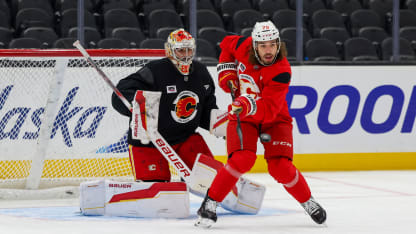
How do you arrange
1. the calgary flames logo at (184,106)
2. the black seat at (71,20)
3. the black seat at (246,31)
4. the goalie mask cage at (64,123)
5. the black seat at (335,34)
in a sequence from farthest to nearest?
1. the black seat at (335,34)
2. the black seat at (246,31)
3. the black seat at (71,20)
4. the goalie mask cage at (64,123)
5. the calgary flames logo at (184,106)

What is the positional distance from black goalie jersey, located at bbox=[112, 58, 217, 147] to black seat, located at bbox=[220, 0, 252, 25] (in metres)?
3.64

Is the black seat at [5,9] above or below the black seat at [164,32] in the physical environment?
above

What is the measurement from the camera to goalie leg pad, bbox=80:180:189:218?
388 cm

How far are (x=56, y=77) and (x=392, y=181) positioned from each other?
2.69 metres

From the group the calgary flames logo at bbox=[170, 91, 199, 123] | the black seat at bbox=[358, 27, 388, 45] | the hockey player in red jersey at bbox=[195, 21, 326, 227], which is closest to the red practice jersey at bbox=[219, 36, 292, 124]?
the hockey player in red jersey at bbox=[195, 21, 326, 227]

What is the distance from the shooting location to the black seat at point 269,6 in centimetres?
757

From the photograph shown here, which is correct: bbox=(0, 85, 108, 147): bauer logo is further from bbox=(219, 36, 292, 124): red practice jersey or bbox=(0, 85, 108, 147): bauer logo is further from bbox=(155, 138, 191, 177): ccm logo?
bbox=(219, 36, 292, 124): red practice jersey

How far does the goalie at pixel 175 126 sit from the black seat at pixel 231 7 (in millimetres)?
3635

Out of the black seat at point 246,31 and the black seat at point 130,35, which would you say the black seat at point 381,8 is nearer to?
the black seat at point 246,31

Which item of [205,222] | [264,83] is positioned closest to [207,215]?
[205,222]

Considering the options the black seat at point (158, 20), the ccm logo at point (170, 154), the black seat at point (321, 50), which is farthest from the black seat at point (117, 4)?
the ccm logo at point (170, 154)

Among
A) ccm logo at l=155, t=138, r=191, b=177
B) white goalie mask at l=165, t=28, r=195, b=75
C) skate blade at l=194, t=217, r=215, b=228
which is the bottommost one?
skate blade at l=194, t=217, r=215, b=228

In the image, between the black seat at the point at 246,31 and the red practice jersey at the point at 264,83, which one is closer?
the red practice jersey at the point at 264,83

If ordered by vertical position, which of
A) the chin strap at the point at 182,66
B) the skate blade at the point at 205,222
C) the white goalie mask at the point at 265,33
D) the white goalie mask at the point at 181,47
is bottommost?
the skate blade at the point at 205,222
